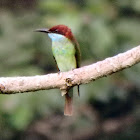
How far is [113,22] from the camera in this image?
4344 millimetres

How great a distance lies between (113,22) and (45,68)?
81cm

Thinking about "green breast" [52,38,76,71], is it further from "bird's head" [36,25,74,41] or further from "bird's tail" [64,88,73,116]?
"bird's tail" [64,88,73,116]

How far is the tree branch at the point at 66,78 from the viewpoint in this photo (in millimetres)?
2867

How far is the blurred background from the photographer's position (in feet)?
13.2

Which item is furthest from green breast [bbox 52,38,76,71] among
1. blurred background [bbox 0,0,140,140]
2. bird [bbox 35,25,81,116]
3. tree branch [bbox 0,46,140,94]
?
tree branch [bbox 0,46,140,94]

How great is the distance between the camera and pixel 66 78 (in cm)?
295

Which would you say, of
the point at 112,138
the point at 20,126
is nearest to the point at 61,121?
the point at 112,138

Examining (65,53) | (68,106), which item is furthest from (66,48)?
(68,106)

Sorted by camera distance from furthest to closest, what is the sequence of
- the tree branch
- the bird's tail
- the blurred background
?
Answer: the blurred background < the bird's tail < the tree branch

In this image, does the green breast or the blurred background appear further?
the blurred background

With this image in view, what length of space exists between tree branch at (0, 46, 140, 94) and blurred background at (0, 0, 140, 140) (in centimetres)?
98

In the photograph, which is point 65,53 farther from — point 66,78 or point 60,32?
point 66,78

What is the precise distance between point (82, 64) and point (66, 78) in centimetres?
141

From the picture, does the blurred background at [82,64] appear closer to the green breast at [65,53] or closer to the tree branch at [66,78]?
the green breast at [65,53]
